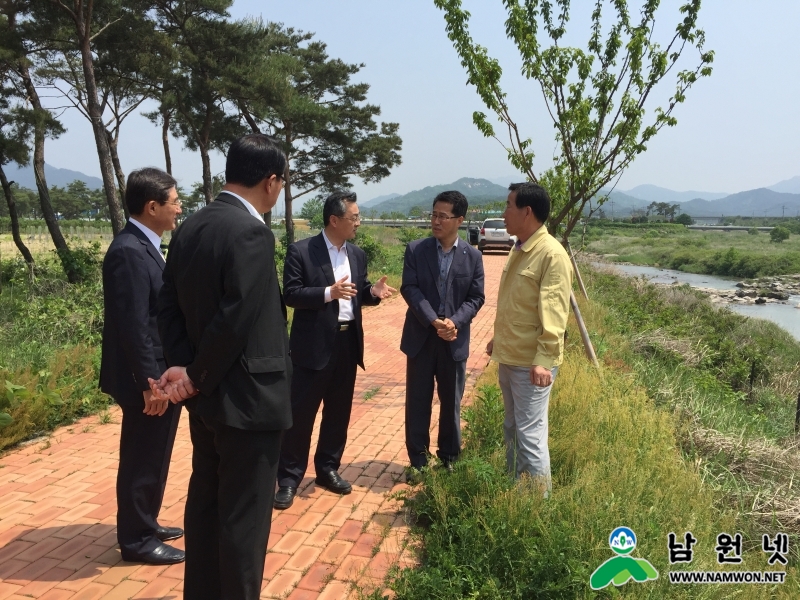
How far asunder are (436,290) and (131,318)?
1900 mm

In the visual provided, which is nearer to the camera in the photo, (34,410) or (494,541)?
(494,541)

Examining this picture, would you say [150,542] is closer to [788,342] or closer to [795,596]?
[795,596]

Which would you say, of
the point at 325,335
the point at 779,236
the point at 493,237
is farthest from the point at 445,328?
→ the point at 779,236

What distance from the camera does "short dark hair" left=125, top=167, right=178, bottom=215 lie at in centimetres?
294

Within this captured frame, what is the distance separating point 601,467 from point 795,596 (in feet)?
3.55

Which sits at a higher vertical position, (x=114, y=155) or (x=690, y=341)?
(x=114, y=155)

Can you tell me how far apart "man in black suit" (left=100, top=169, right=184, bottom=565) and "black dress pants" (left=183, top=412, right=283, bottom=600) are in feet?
2.18

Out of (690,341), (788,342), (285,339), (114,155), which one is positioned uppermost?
(114,155)

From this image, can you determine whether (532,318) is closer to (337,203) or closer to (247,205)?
(337,203)

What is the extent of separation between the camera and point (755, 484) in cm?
459

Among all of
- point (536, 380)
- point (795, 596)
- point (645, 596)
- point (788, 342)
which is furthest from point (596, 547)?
point (788, 342)

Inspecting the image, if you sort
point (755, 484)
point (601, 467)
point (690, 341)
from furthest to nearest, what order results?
point (690, 341), point (755, 484), point (601, 467)

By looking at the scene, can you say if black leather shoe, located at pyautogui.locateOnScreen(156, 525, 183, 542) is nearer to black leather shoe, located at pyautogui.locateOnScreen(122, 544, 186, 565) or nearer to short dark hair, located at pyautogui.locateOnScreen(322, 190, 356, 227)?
black leather shoe, located at pyautogui.locateOnScreen(122, 544, 186, 565)

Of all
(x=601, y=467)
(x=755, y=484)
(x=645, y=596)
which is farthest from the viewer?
(x=755, y=484)
